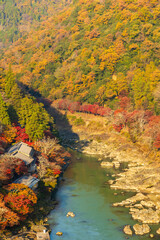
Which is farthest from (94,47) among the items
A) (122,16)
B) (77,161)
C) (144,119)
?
(77,161)

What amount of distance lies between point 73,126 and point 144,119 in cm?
2636

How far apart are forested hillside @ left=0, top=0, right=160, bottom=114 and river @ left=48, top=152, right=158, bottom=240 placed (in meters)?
31.2

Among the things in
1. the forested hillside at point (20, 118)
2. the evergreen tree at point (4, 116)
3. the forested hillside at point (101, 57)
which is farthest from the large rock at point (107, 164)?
the forested hillside at point (101, 57)

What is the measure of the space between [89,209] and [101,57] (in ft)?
229

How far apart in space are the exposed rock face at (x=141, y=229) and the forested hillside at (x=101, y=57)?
43.2 m

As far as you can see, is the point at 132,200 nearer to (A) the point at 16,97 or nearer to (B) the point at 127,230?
(B) the point at 127,230

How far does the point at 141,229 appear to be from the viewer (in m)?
30.7

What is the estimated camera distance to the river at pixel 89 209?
A: 30719 mm

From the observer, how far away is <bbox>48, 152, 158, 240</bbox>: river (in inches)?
1209

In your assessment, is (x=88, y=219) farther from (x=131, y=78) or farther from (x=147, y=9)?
(x=147, y=9)

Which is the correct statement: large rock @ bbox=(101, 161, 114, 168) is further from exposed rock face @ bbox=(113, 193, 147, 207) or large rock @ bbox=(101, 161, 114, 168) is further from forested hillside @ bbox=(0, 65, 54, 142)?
exposed rock face @ bbox=(113, 193, 147, 207)

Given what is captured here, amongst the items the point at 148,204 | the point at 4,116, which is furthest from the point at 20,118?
the point at 148,204

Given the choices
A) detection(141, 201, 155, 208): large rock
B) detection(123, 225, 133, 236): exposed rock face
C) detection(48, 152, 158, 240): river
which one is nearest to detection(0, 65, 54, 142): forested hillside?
detection(48, 152, 158, 240): river

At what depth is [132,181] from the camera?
45.1 metres
